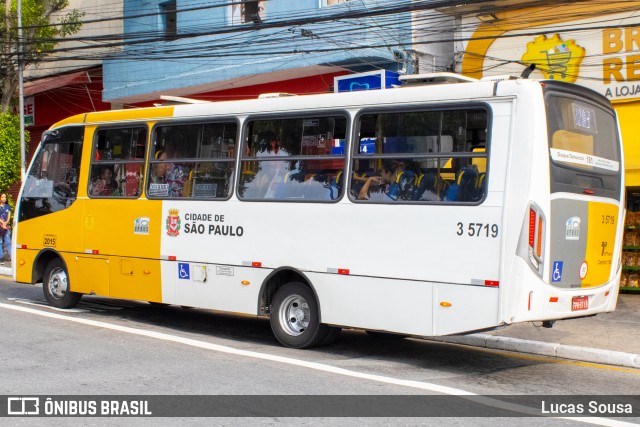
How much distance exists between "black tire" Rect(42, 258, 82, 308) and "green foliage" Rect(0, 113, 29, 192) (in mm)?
11083

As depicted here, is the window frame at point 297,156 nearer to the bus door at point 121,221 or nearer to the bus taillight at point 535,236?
the bus door at point 121,221

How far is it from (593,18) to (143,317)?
9426 mm

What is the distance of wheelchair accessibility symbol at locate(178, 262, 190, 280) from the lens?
1066 centimetres

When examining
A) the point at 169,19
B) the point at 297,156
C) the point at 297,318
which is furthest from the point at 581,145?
the point at 169,19

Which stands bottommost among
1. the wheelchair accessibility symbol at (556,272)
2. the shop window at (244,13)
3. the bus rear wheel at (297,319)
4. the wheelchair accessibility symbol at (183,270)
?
the bus rear wheel at (297,319)

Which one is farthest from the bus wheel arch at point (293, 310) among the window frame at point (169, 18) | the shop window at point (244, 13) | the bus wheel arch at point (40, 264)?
the window frame at point (169, 18)

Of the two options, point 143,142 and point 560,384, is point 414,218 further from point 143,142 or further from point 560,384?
point 143,142

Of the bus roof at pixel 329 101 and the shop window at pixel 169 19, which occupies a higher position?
the shop window at pixel 169 19

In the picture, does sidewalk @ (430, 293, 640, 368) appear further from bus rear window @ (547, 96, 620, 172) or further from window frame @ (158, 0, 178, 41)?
window frame @ (158, 0, 178, 41)

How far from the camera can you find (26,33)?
78.8 feet

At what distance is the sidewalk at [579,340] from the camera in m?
9.45

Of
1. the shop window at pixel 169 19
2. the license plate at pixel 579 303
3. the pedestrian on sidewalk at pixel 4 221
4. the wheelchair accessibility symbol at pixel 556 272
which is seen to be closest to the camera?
the wheelchair accessibility symbol at pixel 556 272

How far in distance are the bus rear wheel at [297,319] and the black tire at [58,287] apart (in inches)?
162

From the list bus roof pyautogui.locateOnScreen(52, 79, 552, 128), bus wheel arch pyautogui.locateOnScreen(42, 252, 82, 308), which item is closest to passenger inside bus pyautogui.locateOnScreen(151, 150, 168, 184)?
bus roof pyautogui.locateOnScreen(52, 79, 552, 128)
